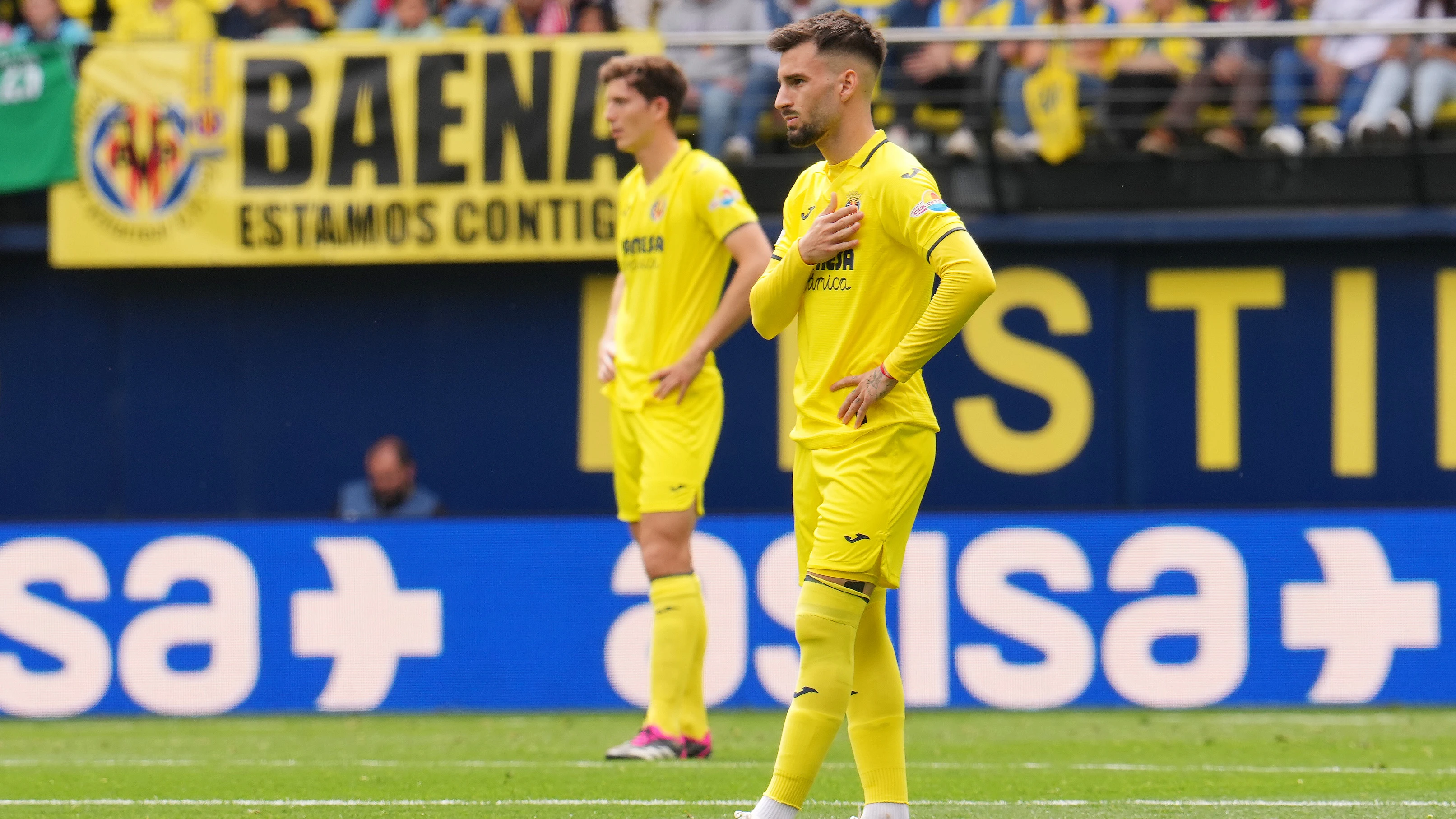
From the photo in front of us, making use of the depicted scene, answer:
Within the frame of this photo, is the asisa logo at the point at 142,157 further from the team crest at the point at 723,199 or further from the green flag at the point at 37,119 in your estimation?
the team crest at the point at 723,199

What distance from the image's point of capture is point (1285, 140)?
1043 centimetres

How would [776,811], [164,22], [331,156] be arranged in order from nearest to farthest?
[776,811] < [331,156] < [164,22]

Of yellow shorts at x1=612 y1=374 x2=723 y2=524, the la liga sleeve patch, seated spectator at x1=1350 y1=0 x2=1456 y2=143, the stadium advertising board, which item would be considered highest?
seated spectator at x1=1350 y1=0 x2=1456 y2=143

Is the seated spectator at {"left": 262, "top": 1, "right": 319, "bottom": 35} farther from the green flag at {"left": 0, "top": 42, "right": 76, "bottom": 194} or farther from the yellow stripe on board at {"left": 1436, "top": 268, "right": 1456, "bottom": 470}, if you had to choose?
the yellow stripe on board at {"left": 1436, "top": 268, "right": 1456, "bottom": 470}

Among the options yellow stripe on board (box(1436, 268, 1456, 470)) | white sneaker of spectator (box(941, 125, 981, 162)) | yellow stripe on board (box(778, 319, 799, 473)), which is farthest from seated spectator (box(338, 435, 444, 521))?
yellow stripe on board (box(1436, 268, 1456, 470))

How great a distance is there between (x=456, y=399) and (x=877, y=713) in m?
7.36

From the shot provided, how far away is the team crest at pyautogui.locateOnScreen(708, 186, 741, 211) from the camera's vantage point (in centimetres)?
627

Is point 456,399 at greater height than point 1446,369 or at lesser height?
lesser

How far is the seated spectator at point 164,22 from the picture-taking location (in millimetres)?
11422

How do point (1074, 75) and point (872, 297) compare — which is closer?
point (872, 297)

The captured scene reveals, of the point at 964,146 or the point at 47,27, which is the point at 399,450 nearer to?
the point at 964,146

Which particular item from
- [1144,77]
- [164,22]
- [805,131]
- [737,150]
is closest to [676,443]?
[805,131]

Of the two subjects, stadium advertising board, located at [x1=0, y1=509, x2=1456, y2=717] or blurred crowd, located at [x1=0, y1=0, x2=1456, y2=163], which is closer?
stadium advertising board, located at [x1=0, y1=509, x2=1456, y2=717]

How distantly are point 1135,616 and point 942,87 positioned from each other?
376cm
